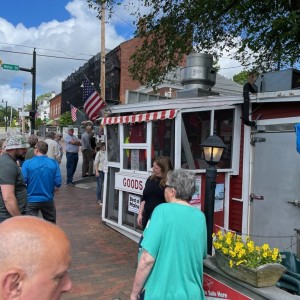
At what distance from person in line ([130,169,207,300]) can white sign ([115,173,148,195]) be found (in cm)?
385

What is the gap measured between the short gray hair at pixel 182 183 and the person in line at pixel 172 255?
0.15 metres

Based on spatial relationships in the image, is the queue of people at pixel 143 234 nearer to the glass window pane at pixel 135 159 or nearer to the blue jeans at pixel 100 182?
the glass window pane at pixel 135 159

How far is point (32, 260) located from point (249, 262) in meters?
2.11

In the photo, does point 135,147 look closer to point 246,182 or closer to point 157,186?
point 246,182

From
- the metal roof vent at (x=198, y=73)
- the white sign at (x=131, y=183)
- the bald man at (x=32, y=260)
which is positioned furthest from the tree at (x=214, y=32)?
the bald man at (x=32, y=260)

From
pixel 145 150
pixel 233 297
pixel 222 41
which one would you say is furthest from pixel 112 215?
pixel 222 41

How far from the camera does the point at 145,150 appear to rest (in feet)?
21.6

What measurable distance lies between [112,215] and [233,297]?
5.18 meters

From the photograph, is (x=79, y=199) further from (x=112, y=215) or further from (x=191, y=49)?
(x=191, y=49)

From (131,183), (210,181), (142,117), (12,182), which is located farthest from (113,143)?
(210,181)

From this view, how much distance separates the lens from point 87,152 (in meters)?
13.4

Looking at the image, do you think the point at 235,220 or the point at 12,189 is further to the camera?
the point at 235,220

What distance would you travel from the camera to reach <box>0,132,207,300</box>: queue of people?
1.05m

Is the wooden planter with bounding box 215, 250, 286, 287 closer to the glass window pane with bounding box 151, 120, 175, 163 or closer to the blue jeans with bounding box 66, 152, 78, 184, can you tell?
the glass window pane with bounding box 151, 120, 175, 163
